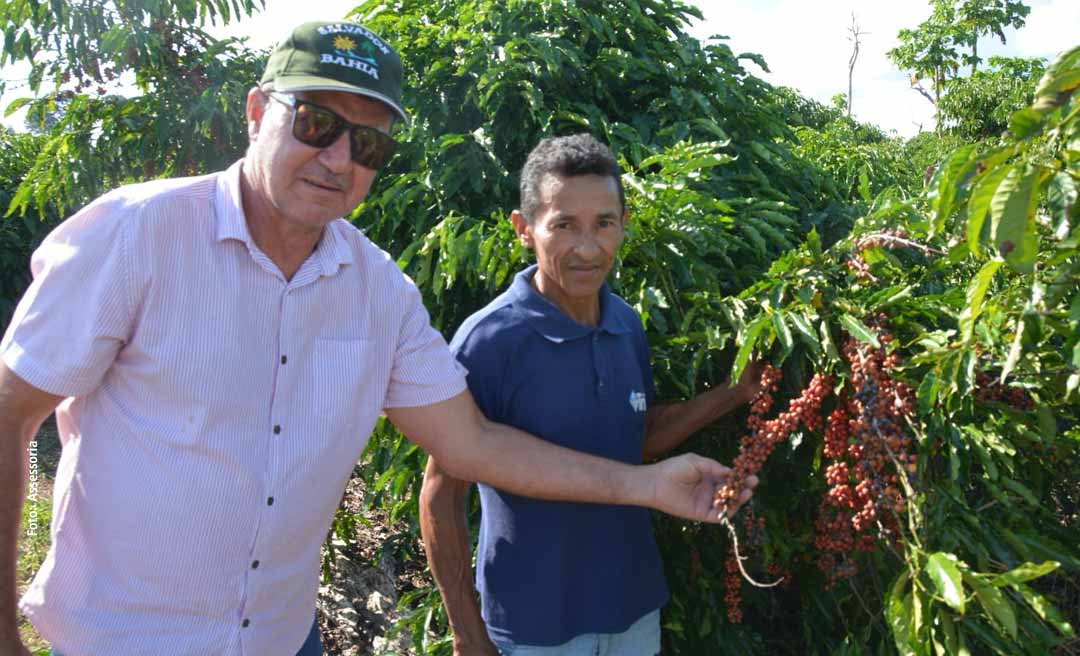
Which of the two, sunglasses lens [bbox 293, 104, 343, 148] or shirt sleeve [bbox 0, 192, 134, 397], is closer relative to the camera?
shirt sleeve [bbox 0, 192, 134, 397]

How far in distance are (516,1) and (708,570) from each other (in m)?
1.88

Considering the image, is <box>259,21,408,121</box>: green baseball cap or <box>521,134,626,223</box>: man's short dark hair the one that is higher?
<box>259,21,408,121</box>: green baseball cap

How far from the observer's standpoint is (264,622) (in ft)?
5.83

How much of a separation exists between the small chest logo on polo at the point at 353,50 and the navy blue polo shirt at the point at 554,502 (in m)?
0.62

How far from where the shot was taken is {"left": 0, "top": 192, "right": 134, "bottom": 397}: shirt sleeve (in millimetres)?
1554

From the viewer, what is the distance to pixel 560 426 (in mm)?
2070

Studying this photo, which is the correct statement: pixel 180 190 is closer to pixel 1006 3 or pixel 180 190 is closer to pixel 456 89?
pixel 456 89

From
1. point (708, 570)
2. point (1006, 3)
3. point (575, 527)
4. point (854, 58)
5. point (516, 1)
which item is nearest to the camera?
point (575, 527)

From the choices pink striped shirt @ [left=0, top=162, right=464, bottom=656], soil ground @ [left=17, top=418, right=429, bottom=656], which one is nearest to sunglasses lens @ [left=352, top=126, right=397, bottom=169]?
pink striped shirt @ [left=0, top=162, right=464, bottom=656]

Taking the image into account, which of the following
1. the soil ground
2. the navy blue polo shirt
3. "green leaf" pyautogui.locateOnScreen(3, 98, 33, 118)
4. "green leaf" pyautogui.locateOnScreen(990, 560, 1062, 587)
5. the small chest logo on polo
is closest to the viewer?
"green leaf" pyautogui.locateOnScreen(990, 560, 1062, 587)

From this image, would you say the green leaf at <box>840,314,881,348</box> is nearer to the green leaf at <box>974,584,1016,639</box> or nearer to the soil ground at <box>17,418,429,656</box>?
the green leaf at <box>974,584,1016,639</box>

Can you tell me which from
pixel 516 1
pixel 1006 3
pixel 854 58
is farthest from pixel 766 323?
pixel 854 58

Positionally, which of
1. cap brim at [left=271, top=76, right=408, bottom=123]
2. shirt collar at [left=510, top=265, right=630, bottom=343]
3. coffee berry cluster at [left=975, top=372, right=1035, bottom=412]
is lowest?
shirt collar at [left=510, top=265, right=630, bottom=343]

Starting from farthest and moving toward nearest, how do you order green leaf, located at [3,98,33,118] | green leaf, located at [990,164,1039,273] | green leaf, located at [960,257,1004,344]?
green leaf, located at [3,98,33,118], green leaf, located at [960,257,1004,344], green leaf, located at [990,164,1039,273]
